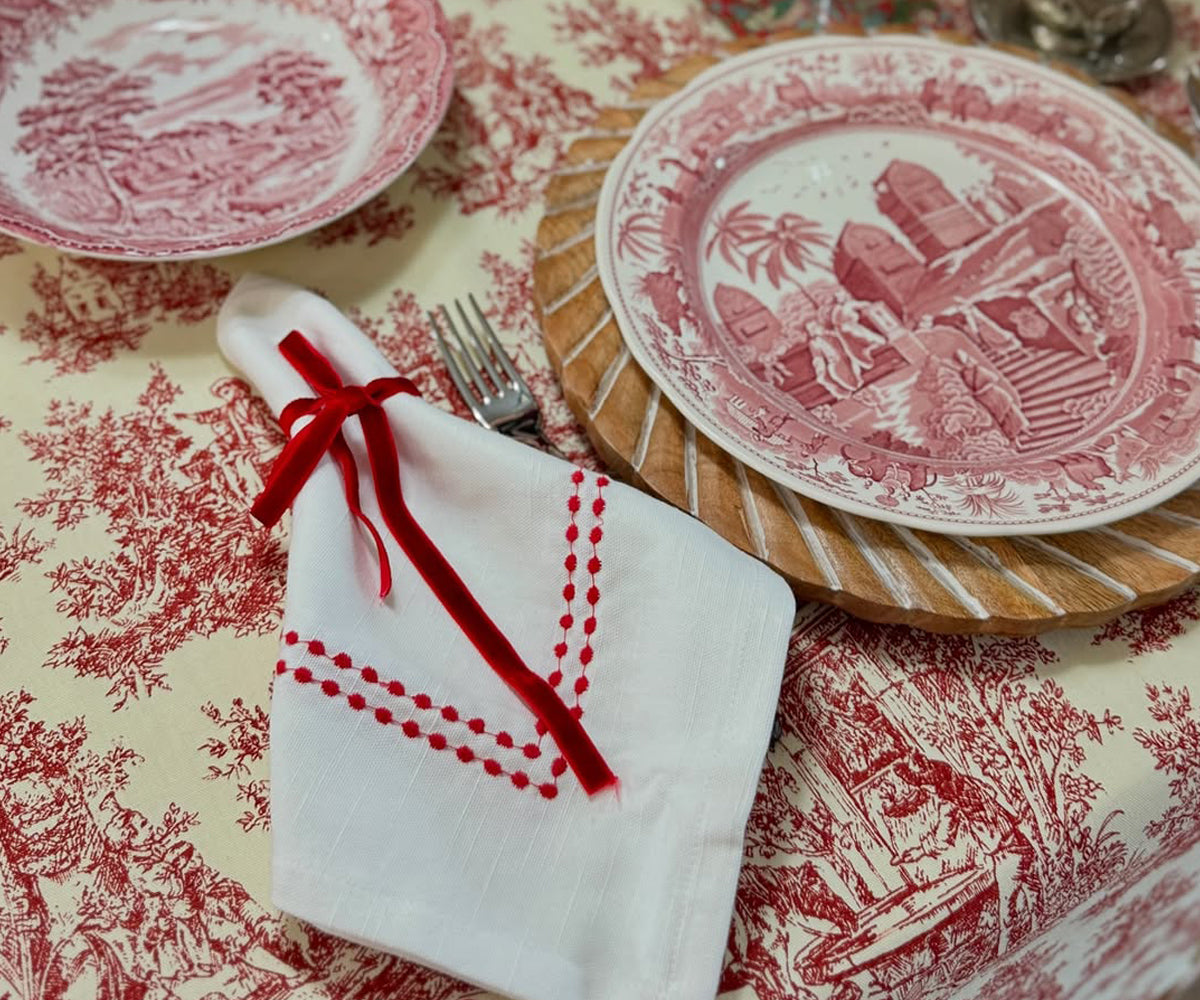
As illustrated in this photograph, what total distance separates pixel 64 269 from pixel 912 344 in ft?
2.14

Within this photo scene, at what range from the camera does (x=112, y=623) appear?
688 mm

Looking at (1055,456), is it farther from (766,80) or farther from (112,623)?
(112,623)

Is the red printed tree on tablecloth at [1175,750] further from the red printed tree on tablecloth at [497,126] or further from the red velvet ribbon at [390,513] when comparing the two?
the red printed tree on tablecloth at [497,126]

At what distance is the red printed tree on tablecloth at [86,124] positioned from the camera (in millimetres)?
857

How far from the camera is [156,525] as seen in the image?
73 centimetres

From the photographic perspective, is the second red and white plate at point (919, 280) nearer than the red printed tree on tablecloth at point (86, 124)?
Yes

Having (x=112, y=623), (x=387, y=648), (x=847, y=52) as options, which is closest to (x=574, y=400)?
(x=387, y=648)

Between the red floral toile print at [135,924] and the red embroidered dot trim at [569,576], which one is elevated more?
the red embroidered dot trim at [569,576]

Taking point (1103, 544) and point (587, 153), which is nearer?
point (1103, 544)

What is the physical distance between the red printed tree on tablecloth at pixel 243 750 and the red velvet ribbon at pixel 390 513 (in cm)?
11

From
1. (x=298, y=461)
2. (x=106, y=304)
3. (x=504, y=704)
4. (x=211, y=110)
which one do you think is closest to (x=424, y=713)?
(x=504, y=704)

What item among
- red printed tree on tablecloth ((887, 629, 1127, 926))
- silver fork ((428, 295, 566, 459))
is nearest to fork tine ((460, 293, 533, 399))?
silver fork ((428, 295, 566, 459))

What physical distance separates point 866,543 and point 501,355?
0.96ft

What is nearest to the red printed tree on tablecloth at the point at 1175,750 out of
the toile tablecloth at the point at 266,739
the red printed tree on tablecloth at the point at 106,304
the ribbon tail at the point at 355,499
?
the toile tablecloth at the point at 266,739
